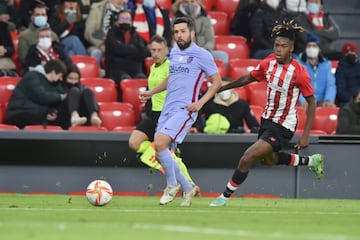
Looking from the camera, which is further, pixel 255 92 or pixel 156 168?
pixel 255 92

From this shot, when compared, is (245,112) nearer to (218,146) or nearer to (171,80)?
(218,146)

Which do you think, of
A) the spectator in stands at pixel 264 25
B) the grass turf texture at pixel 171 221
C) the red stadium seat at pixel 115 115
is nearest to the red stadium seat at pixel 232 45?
the spectator in stands at pixel 264 25

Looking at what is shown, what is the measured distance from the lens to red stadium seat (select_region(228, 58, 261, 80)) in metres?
19.1

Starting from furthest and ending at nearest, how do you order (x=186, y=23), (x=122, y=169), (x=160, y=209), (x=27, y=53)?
(x=27, y=53) < (x=122, y=169) < (x=186, y=23) < (x=160, y=209)

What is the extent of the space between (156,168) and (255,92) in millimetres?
3994

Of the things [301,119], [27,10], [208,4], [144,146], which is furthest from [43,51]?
[208,4]

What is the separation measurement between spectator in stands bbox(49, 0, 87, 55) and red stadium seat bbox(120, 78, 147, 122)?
1393 mm

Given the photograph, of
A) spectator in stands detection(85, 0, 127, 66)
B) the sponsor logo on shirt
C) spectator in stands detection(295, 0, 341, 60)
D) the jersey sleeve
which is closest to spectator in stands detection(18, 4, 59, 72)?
spectator in stands detection(85, 0, 127, 66)

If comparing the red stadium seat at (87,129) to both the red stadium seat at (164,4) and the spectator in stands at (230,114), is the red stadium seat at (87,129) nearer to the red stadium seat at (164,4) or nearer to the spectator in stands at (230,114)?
the spectator in stands at (230,114)

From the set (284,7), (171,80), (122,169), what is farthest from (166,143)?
(284,7)

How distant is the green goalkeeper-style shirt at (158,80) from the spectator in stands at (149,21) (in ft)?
15.2

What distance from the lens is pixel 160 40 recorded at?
48.7 feet

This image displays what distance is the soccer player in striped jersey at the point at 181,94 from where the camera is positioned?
504 inches

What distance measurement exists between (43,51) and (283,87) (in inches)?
258
